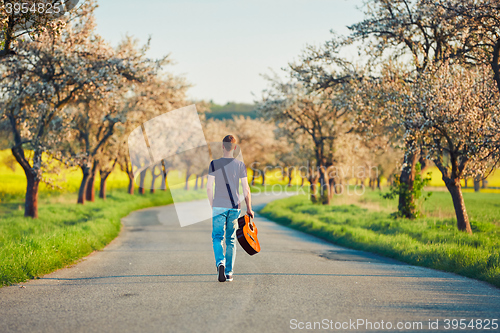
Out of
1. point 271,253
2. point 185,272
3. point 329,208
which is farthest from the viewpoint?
point 329,208

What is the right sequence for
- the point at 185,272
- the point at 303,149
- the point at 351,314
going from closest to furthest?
the point at 351,314, the point at 185,272, the point at 303,149

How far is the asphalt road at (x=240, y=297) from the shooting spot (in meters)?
4.59

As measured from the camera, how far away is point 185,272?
7758mm

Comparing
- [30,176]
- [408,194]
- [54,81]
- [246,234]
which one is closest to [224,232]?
[246,234]

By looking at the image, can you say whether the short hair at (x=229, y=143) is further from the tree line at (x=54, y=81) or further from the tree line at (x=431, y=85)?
the tree line at (x=54, y=81)

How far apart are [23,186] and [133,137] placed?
36.8 feet

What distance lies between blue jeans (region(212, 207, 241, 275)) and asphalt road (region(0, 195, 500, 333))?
0.43 m

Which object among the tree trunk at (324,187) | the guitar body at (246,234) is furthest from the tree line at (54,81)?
the tree trunk at (324,187)

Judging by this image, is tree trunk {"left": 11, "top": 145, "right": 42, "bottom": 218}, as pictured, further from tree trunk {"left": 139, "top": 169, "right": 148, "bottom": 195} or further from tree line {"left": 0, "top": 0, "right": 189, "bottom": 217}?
tree trunk {"left": 139, "top": 169, "right": 148, "bottom": 195}

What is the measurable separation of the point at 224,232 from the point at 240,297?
1.57 meters

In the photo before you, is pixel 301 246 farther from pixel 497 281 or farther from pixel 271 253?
pixel 497 281

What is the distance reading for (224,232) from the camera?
7109 millimetres

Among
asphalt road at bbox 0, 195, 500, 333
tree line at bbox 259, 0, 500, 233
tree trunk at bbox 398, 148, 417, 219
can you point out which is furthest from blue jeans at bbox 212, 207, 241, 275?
tree trunk at bbox 398, 148, 417, 219

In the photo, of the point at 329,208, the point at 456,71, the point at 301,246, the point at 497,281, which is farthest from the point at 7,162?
the point at 497,281
